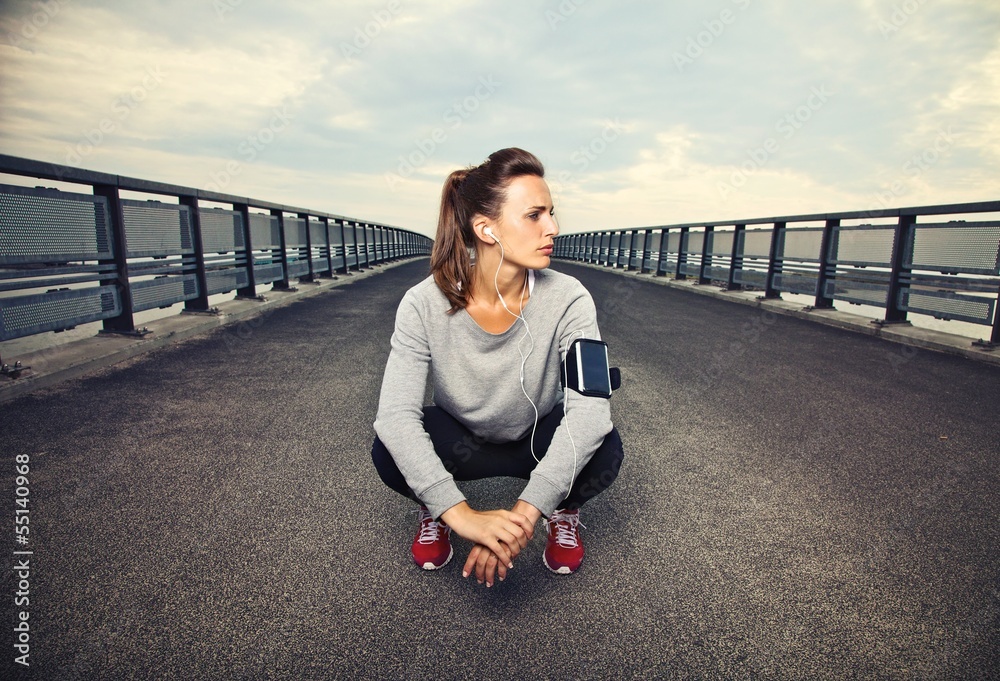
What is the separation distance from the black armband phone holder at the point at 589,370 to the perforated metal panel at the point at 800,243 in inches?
324

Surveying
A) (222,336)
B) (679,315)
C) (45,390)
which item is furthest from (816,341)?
(45,390)

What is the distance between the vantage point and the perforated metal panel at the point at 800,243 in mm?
8805

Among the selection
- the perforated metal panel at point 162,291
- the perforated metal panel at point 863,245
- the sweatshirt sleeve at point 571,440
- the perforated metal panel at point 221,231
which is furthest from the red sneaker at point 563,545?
the perforated metal panel at point 863,245

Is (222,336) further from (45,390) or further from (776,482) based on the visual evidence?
(776,482)

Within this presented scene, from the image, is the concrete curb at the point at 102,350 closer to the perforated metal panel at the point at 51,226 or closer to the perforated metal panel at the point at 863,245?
the perforated metal panel at the point at 51,226

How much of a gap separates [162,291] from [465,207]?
208 inches

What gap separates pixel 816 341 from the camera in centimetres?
633

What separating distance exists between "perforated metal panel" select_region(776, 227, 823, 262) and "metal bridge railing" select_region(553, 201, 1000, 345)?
16 millimetres

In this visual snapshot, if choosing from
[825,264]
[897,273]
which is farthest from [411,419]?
[825,264]

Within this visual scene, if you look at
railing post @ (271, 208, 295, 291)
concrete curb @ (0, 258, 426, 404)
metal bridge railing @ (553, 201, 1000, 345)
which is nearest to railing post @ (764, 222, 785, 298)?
metal bridge railing @ (553, 201, 1000, 345)

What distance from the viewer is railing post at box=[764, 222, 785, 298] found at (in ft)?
32.6

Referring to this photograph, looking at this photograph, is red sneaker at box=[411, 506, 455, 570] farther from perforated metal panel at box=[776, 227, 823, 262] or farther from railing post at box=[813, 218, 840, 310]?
perforated metal panel at box=[776, 227, 823, 262]

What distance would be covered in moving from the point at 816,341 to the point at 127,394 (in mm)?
6516

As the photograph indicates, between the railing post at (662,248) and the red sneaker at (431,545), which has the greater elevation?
the railing post at (662,248)
